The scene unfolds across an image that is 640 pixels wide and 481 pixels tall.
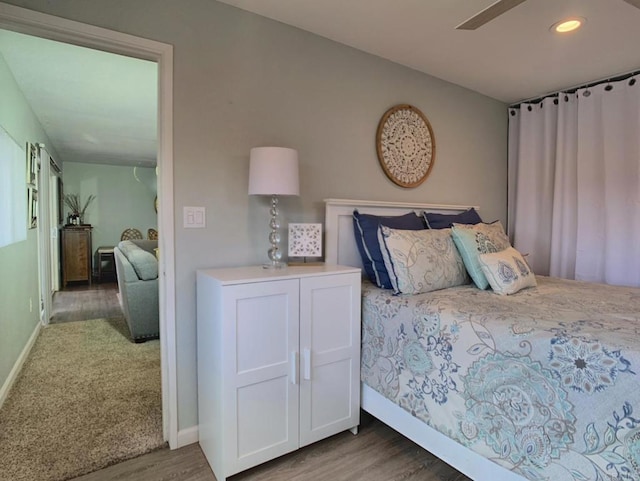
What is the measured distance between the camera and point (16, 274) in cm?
282

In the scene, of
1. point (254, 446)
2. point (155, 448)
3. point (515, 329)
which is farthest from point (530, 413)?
point (155, 448)

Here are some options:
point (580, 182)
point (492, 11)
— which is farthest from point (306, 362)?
point (580, 182)

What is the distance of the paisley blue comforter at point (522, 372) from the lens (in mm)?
1138

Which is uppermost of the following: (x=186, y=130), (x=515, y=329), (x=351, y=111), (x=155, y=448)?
(x=351, y=111)

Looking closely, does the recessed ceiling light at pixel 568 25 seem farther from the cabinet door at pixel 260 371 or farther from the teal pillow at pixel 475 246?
the cabinet door at pixel 260 371

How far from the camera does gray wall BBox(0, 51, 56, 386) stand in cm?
247

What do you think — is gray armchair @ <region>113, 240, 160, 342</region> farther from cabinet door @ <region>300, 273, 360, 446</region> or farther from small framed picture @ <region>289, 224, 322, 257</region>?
cabinet door @ <region>300, 273, 360, 446</region>

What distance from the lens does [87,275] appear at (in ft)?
21.8

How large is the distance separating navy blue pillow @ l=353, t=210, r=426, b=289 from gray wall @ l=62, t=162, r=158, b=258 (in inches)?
256

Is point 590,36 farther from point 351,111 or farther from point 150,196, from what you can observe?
point 150,196

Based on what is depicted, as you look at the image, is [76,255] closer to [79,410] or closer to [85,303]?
[85,303]

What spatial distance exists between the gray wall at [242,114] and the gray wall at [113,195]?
6314 mm

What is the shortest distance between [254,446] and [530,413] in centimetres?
118

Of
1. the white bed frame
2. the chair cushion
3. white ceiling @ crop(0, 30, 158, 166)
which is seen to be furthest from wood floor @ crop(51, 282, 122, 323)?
the white bed frame
